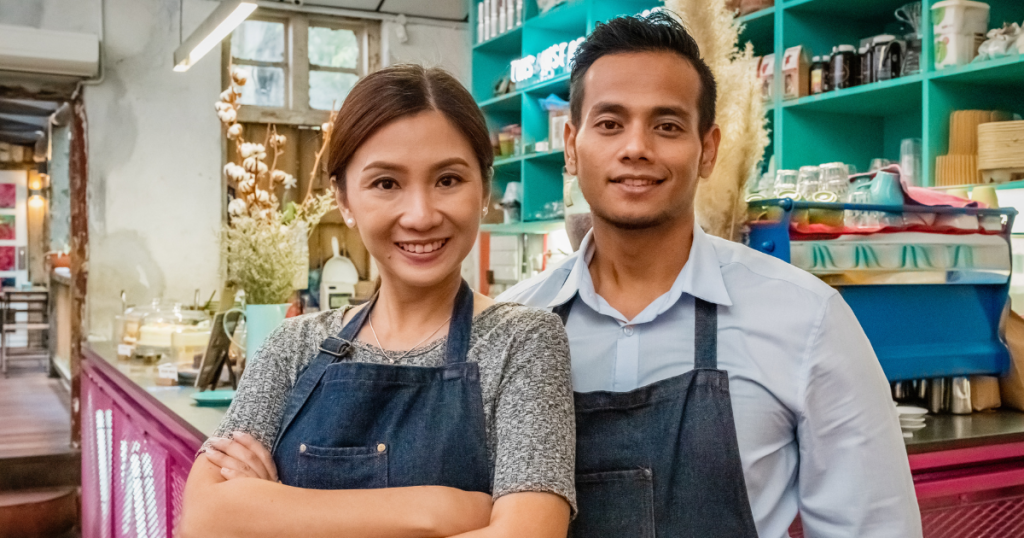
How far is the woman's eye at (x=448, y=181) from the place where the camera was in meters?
1.17

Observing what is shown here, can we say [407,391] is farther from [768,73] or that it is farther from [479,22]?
[479,22]

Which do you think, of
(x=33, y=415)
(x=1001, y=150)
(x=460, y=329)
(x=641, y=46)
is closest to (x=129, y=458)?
(x=460, y=329)

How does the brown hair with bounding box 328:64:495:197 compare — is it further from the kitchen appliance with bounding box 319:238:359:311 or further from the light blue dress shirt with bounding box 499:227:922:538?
the kitchen appliance with bounding box 319:238:359:311

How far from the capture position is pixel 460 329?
3.86 feet

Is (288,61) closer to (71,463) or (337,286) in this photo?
(337,286)

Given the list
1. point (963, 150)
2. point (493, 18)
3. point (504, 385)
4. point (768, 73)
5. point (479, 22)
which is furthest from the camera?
point (479, 22)

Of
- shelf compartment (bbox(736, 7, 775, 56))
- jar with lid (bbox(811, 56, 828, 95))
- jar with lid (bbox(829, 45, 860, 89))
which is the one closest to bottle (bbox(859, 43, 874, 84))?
jar with lid (bbox(829, 45, 860, 89))

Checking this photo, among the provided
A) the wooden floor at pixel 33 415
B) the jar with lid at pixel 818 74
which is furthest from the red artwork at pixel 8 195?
the jar with lid at pixel 818 74

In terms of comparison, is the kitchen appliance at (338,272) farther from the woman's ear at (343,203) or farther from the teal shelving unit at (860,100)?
the woman's ear at (343,203)

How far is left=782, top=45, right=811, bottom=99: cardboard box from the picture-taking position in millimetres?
3344

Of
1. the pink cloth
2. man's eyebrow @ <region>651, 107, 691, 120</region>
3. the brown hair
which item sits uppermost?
man's eyebrow @ <region>651, 107, 691, 120</region>

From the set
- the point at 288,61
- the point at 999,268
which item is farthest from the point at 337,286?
the point at 999,268

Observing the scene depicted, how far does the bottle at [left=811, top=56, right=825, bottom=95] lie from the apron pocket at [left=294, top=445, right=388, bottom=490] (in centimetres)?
272

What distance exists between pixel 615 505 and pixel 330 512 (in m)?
0.42
